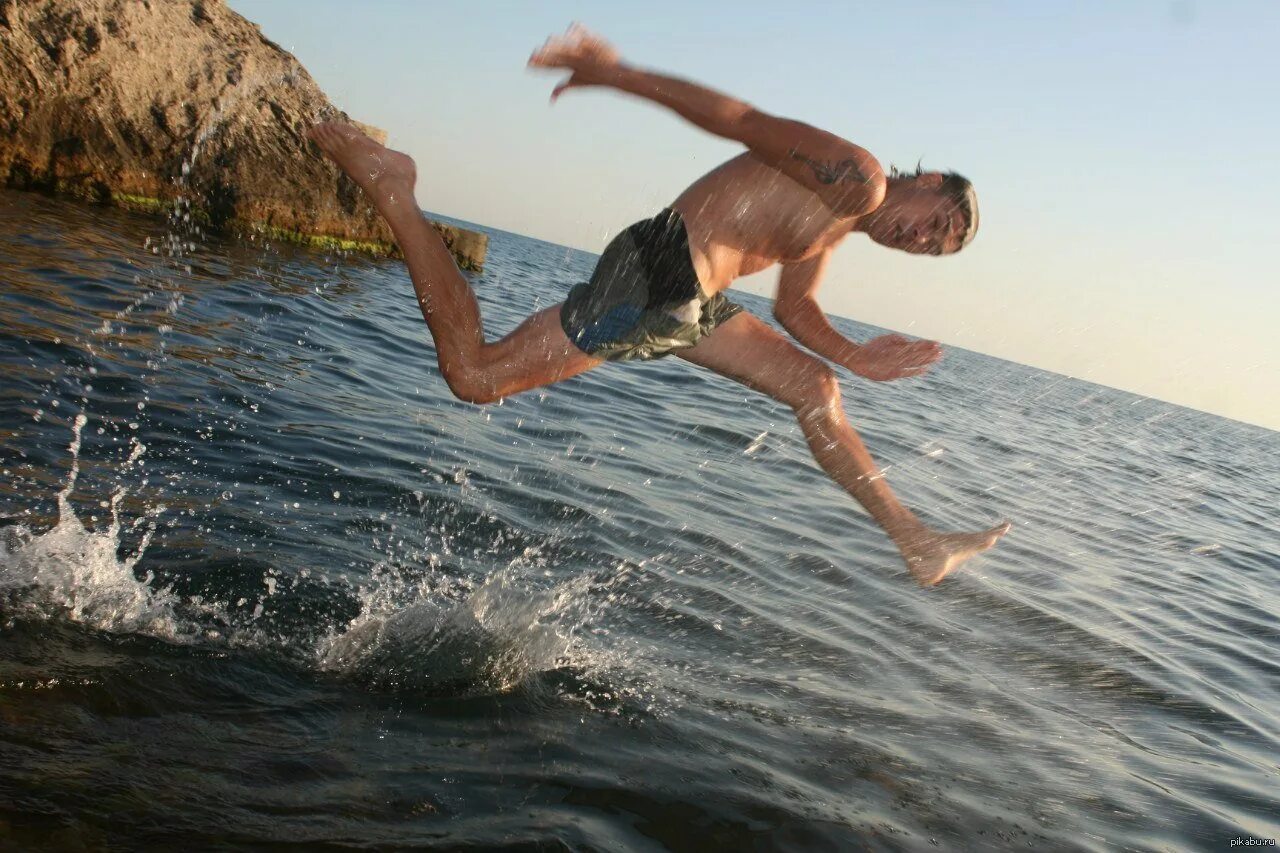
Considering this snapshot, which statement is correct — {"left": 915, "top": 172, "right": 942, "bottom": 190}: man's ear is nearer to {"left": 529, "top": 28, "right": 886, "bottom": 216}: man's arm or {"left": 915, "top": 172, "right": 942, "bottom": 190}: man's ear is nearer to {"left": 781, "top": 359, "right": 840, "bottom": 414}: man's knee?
{"left": 529, "top": 28, "right": 886, "bottom": 216}: man's arm

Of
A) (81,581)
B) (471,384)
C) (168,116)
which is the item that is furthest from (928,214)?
(168,116)

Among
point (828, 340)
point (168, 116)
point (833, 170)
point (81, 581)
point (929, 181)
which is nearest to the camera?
point (833, 170)

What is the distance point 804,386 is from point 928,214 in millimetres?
865

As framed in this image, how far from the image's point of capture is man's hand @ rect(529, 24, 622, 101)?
12.0 ft

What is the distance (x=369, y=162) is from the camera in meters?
4.29

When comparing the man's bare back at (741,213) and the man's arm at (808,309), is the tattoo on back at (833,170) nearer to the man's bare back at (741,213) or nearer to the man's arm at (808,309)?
the man's bare back at (741,213)

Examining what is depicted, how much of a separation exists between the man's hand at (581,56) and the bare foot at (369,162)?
909 mm

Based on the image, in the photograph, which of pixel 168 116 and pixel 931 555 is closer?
pixel 931 555

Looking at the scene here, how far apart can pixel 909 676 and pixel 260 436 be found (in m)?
4.13

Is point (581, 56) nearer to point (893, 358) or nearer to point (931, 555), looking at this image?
point (893, 358)

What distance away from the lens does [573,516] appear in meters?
6.48

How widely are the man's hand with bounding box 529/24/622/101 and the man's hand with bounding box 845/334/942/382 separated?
1.67m

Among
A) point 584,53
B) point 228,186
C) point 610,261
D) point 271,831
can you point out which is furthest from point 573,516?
point 228,186

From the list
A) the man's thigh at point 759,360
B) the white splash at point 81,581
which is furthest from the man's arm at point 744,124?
the white splash at point 81,581
